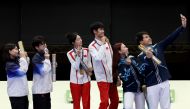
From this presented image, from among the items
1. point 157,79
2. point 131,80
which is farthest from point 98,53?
point 157,79

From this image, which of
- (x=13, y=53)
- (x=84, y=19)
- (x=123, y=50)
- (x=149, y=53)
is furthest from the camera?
(x=84, y=19)

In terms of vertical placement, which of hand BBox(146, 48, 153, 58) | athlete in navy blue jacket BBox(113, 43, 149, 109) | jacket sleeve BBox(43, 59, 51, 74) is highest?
hand BBox(146, 48, 153, 58)

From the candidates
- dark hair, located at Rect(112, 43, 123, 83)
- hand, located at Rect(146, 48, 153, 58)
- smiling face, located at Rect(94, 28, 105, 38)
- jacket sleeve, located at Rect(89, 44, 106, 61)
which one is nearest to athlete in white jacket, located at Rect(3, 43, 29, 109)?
jacket sleeve, located at Rect(89, 44, 106, 61)

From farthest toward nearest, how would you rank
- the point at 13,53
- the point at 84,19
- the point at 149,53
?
the point at 84,19, the point at 13,53, the point at 149,53

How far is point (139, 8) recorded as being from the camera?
15445 mm

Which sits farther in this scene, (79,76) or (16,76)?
(79,76)

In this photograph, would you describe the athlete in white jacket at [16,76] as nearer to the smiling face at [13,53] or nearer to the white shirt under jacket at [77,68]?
the smiling face at [13,53]

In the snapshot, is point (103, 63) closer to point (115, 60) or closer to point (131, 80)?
point (115, 60)

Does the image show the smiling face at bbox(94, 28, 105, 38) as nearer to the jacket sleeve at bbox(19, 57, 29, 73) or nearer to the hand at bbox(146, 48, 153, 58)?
the hand at bbox(146, 48, 153, 58)

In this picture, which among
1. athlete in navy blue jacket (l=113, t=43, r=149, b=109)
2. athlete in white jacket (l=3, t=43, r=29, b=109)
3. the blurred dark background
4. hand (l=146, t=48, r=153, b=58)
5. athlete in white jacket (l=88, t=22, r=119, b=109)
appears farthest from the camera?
the blurred dark background

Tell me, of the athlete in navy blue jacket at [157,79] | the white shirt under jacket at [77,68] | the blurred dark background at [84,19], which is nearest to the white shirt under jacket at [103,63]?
the white shirt under jacket at [77,68]

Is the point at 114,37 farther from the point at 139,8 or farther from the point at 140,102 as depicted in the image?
the point at 140,102

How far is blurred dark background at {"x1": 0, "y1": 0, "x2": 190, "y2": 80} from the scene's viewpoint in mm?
14969

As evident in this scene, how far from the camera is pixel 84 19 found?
49.3ft
